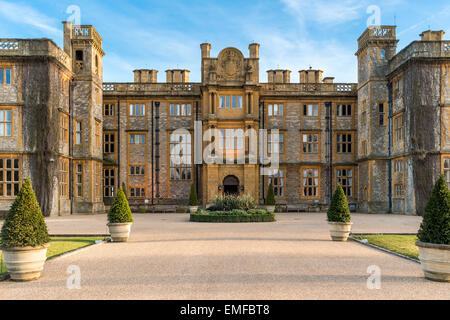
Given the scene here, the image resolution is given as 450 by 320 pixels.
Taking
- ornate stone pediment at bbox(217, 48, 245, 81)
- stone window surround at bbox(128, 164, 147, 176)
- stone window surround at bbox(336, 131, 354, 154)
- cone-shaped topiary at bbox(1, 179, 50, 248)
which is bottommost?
cone-shaped topiary at bbox(1, 179, 50, 248)

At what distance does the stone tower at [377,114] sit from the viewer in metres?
33.4

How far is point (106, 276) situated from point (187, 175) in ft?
94.7

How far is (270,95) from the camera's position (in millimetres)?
38031

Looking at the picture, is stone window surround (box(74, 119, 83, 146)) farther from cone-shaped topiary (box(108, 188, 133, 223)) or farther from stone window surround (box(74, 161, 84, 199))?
cone-shaped topiary (box(108, 188, 133, 223))

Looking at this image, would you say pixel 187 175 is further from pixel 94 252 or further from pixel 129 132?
pixel 94 252

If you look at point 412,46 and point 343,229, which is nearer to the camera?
point 343,229

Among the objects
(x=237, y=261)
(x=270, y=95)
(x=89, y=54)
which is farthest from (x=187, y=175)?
(x=237, y=261)

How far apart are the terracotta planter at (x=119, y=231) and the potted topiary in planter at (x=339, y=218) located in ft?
25.3

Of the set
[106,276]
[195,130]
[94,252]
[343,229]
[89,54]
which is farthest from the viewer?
[195,130]

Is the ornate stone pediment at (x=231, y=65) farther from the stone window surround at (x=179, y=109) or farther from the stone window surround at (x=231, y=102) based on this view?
the stone window surround at (x=179, y=109)

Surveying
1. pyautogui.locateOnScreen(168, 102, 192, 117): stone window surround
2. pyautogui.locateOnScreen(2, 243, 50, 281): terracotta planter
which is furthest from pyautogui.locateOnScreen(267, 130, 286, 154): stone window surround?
pyautogui.locateOnScreen(2, 243, 50, 281): terracotta planter

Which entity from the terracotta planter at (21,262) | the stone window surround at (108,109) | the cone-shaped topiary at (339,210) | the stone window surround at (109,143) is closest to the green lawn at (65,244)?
the terracotta planter at (21,262)

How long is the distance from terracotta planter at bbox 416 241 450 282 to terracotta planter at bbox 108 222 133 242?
33.9 ft

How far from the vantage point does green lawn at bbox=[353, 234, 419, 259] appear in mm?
12570
